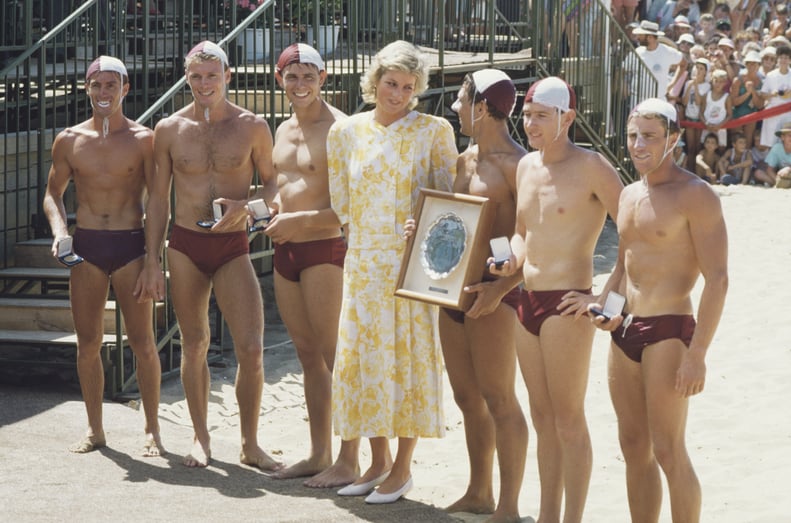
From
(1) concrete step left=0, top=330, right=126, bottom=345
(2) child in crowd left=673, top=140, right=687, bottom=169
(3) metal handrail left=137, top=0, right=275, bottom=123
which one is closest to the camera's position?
(1) concrete step left=0, top=330, right=126, bottom=345

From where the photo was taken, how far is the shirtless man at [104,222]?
22.1 feet

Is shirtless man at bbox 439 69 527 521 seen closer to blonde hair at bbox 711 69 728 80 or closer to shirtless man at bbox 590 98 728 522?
shirtless man at bbox 590 98 728 522

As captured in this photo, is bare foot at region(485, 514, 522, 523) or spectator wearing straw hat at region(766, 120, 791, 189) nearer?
bare foot at region(485, 514, 522, 523)

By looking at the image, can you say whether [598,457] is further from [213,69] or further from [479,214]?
[213,69]

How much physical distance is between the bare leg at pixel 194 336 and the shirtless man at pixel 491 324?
59.1 inches

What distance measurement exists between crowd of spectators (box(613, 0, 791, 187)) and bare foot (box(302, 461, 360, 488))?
37.3ft

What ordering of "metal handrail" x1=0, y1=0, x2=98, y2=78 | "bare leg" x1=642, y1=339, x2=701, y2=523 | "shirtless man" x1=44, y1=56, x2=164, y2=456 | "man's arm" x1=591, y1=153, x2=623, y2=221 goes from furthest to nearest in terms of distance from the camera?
"metal handrail" x1=0, y1=0, x2=98, y2=78 → "shirtless man" x1=44, y1=56, x2=164, y2=456 → "man's arm" x1=591, y1=153, x2=623, y2=221 → "bare leg" x1=642, y1=339, x2=701, y2=523

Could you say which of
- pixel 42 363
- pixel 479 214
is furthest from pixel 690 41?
pixel 479 214

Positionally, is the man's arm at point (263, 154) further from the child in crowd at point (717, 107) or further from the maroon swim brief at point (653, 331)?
the child in crowd at point (717, 107)

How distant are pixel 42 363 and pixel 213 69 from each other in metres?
2.71

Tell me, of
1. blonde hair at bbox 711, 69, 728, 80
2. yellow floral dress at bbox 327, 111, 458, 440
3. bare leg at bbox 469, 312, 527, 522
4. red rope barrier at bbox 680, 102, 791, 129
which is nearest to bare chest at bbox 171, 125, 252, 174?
yellow floral dress at bbox 327, 111, 458, 440

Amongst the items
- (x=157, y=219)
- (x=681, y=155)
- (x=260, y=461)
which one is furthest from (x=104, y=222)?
(x=681, y=155)

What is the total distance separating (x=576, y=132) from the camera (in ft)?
49.3

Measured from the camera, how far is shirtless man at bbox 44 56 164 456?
673 cm
